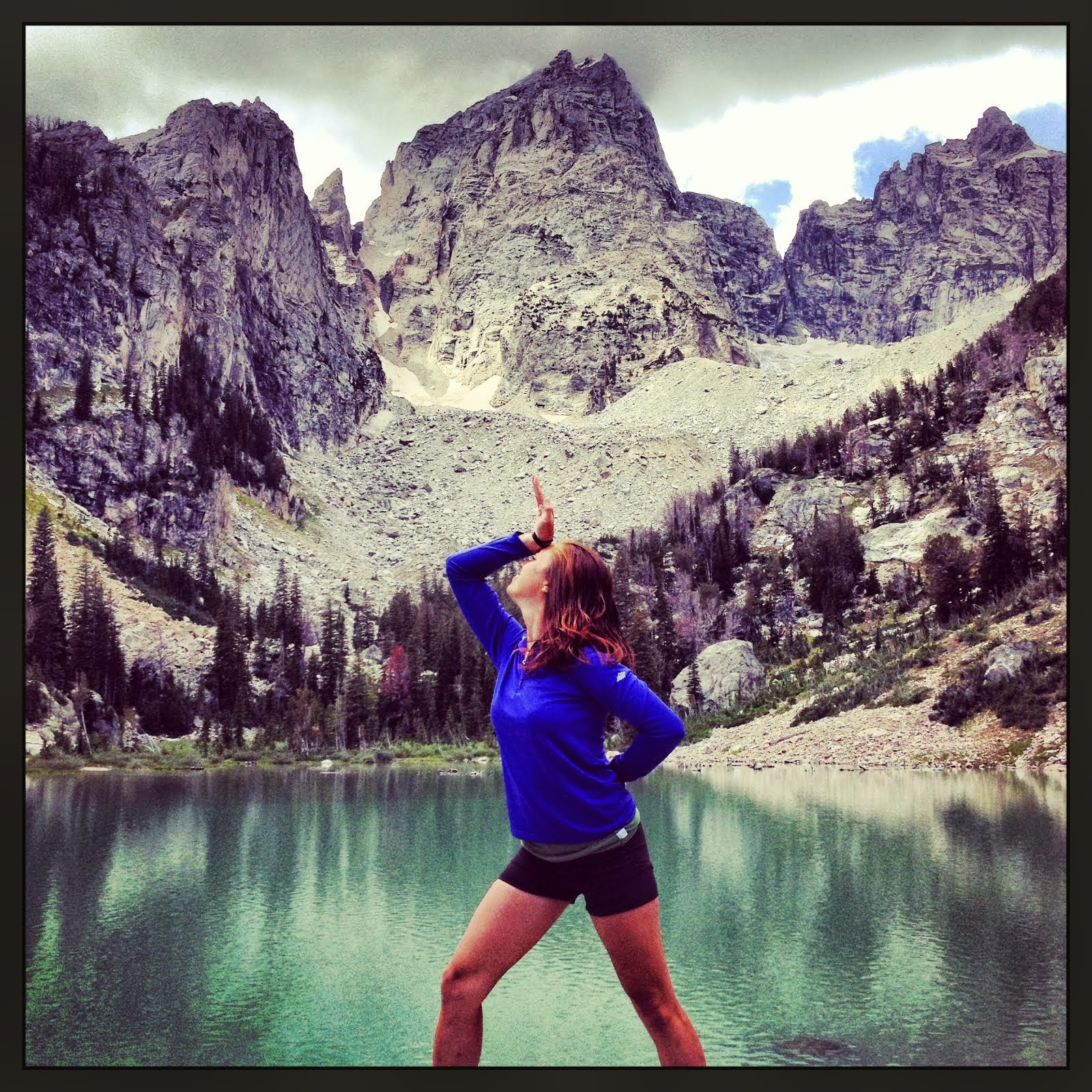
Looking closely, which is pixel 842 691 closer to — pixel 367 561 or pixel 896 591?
pixel 896 591

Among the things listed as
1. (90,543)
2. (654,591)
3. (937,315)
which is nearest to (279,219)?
(90,543)

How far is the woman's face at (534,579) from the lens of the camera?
7.89ft

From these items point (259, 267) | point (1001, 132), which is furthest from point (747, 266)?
point (1001, 132)

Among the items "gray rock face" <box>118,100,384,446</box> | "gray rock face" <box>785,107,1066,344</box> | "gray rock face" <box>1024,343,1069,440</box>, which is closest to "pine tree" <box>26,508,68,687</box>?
"gray rock face" <box>118,100,384,446</box>

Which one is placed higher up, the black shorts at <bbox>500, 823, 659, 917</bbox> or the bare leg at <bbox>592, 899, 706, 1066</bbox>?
the black shorts at <bbox>500, 823, 659, 917</bbox>

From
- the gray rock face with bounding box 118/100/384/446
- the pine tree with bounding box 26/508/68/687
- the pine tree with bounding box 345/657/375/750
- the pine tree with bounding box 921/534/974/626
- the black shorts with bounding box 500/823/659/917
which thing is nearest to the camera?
the black shorts with bounding box 500/823/659/917

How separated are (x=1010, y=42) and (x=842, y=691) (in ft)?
60.5

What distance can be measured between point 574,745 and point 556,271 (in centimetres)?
7849

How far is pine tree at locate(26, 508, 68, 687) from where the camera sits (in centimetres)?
1853

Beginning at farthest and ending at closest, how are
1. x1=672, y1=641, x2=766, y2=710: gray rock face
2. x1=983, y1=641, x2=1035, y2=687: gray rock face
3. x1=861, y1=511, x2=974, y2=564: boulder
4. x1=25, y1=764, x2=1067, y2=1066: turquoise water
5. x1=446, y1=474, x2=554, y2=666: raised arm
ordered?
x1=861, y1=511, x2=974, y2=564: boulder < x1=672, y1=641, x2=766, y2=710: gray rock face < x1=983, y1=641, x2=1035, y2=687: gray rock face < x1=25, y1=764, x2=1067, y2=1066: turquoise water < x1=446, y1=474, x2=554, y2=666: raised arm

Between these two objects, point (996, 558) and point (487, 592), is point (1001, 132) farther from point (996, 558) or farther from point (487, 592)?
point (996, 558)

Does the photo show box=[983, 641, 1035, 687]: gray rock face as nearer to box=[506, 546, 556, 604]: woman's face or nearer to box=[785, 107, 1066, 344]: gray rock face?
box=[785, 107, 1066, 344]: gray rock face

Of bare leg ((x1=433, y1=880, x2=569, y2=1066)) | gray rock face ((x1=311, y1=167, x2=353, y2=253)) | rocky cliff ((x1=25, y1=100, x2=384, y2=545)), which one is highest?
gray rock face ((x1=311, y1=167, x2=353, y2=253))

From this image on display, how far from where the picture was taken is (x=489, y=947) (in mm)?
2279
